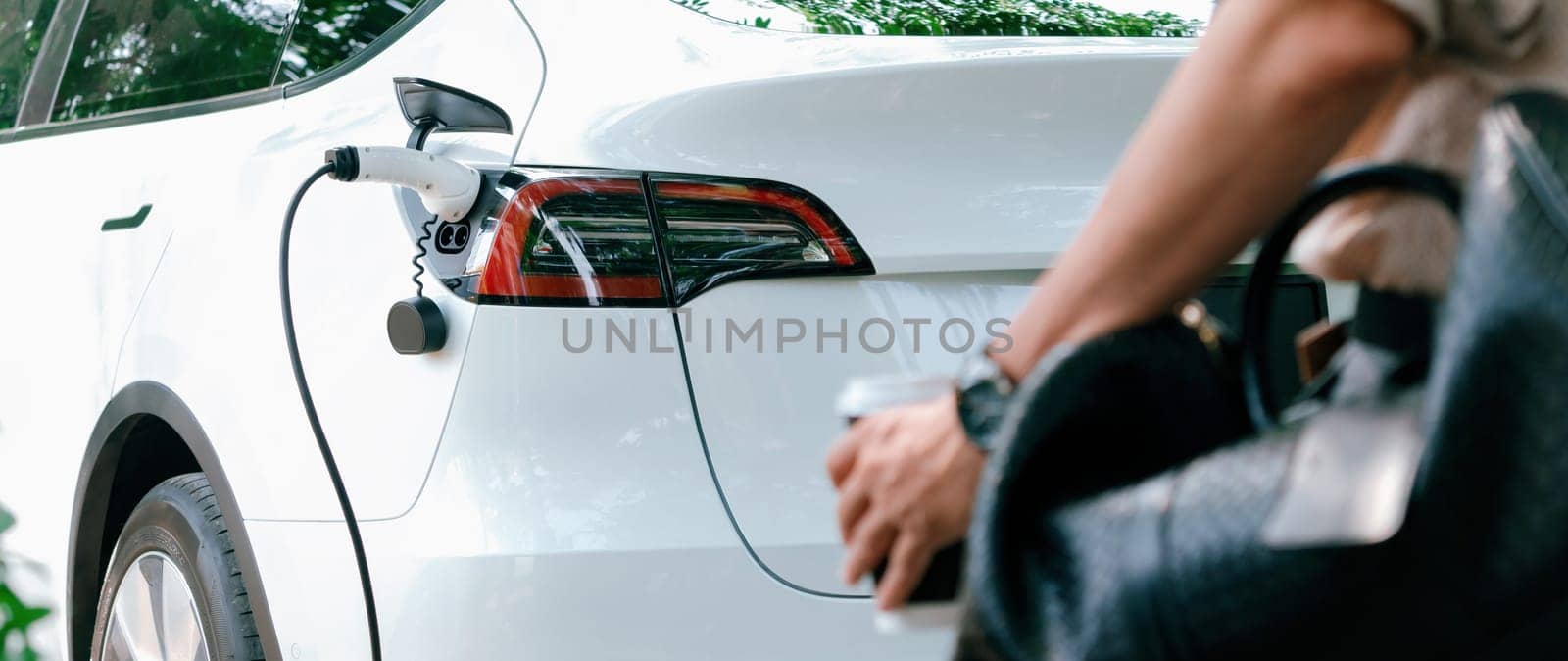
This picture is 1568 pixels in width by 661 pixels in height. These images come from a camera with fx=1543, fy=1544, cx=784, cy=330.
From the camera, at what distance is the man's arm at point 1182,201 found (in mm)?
848

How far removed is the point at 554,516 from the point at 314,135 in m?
0.77

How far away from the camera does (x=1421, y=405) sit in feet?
2.65

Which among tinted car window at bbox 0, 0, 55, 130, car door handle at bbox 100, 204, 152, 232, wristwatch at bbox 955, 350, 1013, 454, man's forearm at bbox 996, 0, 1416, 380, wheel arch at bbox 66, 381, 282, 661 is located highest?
man's forearm at bbox 996, 0, 1416, 380

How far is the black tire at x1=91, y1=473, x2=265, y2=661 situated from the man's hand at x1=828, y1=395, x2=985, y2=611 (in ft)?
4.79

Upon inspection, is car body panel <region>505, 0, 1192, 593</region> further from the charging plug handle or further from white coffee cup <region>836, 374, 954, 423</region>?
white coffee cup <region>836, 374, 954, 423</region>

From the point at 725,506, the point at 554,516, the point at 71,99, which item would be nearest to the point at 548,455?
the point at 554,516

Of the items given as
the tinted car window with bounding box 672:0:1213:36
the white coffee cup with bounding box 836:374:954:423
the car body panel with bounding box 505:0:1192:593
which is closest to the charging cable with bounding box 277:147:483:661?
the car body panel with bounding box 505:0:1192:593

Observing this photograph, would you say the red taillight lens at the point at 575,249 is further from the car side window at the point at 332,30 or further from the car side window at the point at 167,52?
the car side window at the point at 167,52

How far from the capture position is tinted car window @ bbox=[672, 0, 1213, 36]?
6.35 ft

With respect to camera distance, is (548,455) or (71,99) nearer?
(548,455)

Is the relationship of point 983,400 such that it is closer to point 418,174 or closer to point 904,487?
point 904,487

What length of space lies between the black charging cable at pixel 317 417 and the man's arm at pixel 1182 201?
1106 millimetres

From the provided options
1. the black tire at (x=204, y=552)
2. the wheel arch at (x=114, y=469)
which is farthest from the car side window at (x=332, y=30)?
the black tire at (x=204, y=552)

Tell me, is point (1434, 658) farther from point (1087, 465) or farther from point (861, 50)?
point (861, 50)
